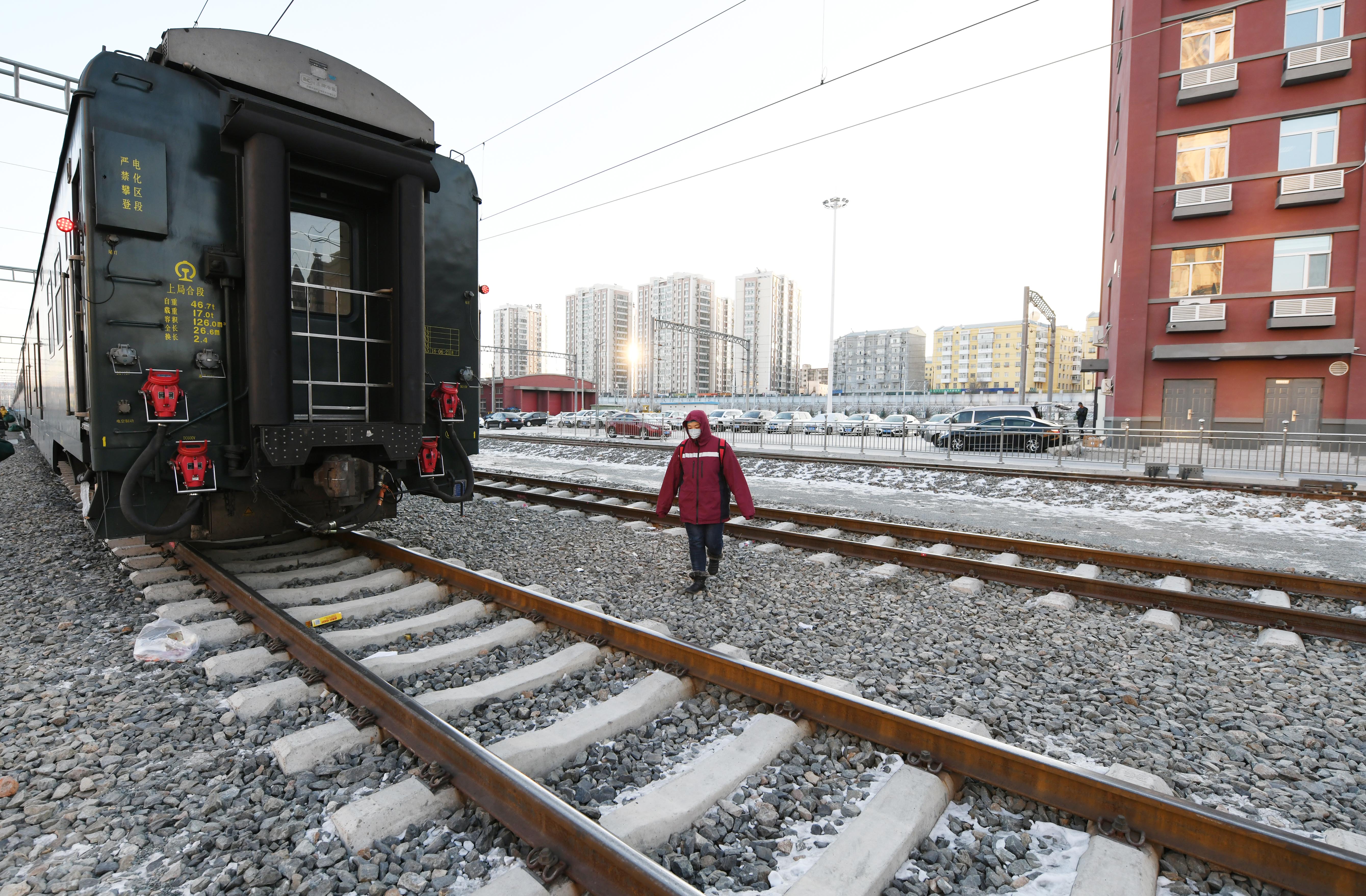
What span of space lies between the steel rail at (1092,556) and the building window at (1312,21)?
90.1 feet

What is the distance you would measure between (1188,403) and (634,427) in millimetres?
23000

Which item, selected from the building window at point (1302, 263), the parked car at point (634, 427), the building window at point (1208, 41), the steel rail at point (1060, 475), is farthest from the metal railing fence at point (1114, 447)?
the building window at point (1208, 41)

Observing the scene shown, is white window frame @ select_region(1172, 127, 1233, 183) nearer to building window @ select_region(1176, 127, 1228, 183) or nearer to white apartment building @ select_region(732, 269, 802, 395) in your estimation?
building window @ select_region(1176, 127, 1228, 183)

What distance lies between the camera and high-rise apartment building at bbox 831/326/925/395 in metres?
129

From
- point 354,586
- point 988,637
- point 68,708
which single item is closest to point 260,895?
point 68,708

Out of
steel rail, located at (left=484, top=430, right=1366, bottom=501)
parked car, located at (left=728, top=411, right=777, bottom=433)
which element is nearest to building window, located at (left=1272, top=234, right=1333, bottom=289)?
steel rail, located at (left=484, top=430, right=1366, bottom=501)

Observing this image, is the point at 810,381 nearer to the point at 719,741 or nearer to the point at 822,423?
the point at 822,423

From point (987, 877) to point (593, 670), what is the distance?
7.45ft

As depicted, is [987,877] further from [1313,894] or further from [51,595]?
[51,595]

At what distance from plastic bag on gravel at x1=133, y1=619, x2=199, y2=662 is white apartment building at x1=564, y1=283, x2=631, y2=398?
96.8 m

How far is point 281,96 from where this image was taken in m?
4.91

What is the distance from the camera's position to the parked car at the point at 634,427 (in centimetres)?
3114

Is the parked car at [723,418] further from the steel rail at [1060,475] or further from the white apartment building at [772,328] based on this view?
the white apartment building at [772,328]

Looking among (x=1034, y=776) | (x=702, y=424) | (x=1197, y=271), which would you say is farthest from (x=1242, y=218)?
(x=1034, y=776)
